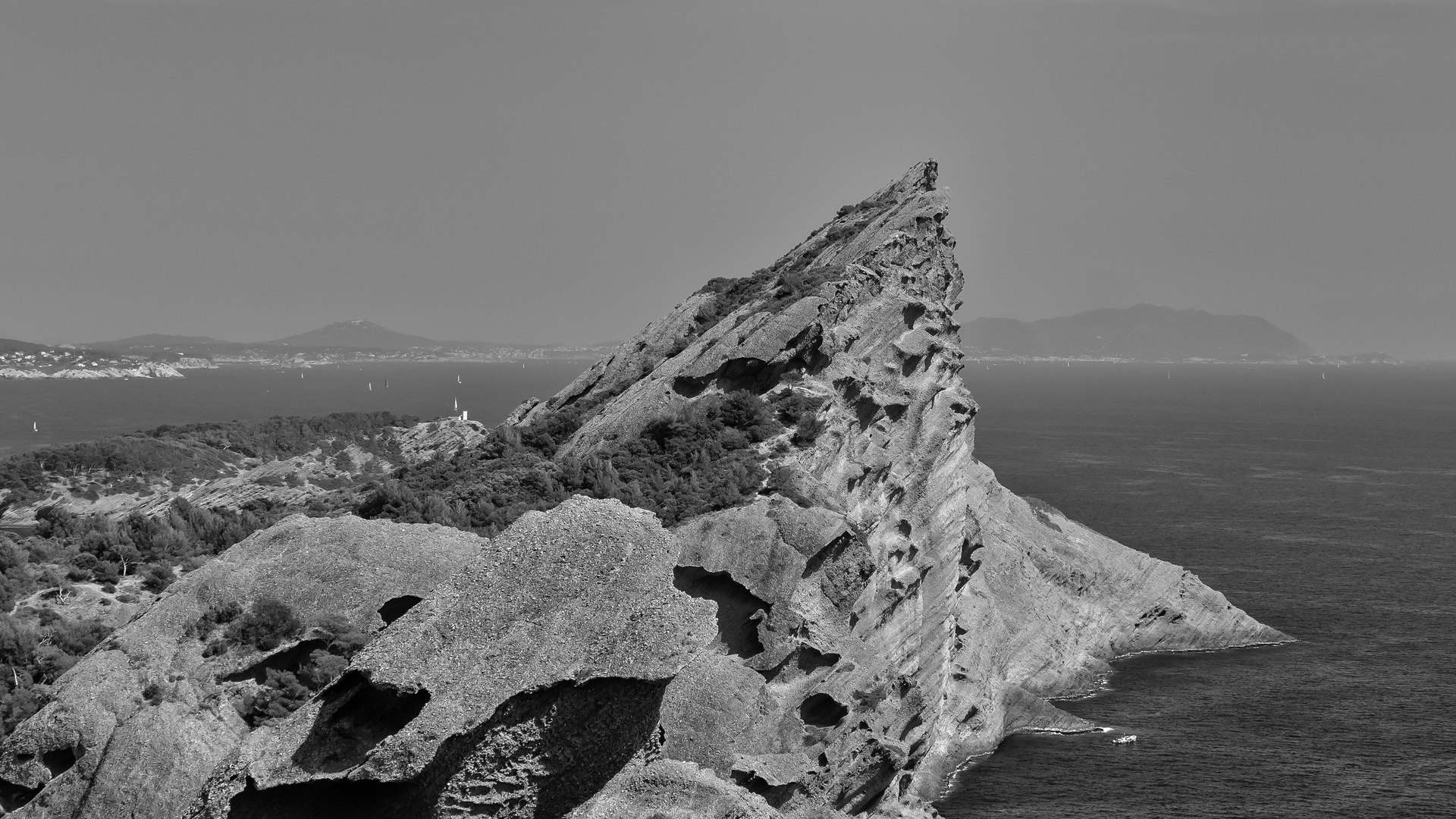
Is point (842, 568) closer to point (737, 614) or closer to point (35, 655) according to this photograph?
point (737, 614)

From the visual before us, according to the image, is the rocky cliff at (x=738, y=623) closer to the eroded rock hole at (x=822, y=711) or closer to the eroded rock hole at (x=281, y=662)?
the eroded rock hole at (x=822, y=711)

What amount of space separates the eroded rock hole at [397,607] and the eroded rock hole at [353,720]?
5378mm

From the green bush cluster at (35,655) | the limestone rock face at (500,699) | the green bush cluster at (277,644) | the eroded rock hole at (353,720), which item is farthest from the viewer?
the green bush cluster at (35,655)

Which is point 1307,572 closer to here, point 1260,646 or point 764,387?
point 1260,646

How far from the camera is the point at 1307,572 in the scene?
257 feet

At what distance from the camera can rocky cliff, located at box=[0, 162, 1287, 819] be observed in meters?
16.5

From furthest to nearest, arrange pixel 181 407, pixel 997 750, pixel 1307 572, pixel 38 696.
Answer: pixel 181 407 → pixel 1307 572 → pixel 997 750 → pixel 38 696

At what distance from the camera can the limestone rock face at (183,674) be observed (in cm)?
1944

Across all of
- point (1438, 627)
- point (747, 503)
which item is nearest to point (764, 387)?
point (747, 503)

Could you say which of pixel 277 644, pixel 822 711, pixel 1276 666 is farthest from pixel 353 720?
pixel 1276 666

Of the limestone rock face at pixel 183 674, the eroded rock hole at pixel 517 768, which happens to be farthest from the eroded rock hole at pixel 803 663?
the eroded rock hole at pixel 517 768

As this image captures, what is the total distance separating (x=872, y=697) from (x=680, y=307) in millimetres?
30557

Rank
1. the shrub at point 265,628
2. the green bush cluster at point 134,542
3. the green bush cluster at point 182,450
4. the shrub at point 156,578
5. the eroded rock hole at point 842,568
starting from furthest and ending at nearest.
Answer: the green bush cluster at point 182,450
the green bush cluster at point 134,542
the shrub at point 156,578
the eroded rock hole at point 842,568
the shrub at point 265,628

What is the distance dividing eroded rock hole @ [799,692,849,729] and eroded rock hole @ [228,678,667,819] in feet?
32.4
